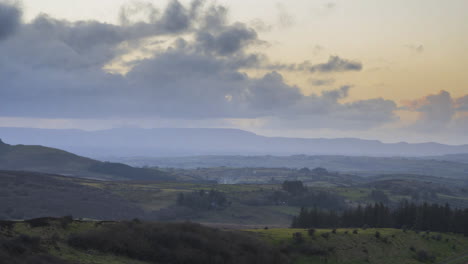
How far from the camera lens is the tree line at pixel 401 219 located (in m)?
118

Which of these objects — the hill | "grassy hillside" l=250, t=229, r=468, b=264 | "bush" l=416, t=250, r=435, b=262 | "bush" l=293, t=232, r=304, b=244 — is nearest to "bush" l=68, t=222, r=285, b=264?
"grassy hillside" l=250, t=229, r=468, b=264

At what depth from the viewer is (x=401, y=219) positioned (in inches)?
5089

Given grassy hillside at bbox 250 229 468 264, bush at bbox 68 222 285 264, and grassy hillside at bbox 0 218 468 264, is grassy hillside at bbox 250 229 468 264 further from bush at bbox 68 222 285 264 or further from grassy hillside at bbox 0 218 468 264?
bush at bbox 68 222 285 264

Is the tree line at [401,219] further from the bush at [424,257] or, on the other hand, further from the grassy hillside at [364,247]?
the bush at [424,257]

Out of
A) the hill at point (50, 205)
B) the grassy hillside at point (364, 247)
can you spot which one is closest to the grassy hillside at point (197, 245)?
the grassy hillside at point (364, 247)

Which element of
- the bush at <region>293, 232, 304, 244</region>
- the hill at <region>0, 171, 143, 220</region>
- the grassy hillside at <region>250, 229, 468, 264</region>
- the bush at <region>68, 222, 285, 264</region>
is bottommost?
the hill at <region>0, 171, 143, 220</region>

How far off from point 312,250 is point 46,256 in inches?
1903

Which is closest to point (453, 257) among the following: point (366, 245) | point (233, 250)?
point (366, 245)

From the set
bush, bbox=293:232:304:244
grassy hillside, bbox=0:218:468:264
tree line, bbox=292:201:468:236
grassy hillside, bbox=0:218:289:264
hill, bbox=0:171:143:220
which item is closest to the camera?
grassy hillside, bbox=0:218:289:264

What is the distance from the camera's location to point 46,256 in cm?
4619

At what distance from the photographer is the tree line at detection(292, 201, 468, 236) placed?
11800cm

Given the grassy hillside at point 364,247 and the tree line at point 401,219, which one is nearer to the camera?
the grassy hillside at point 364,247

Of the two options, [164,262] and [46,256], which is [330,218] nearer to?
[164,262]

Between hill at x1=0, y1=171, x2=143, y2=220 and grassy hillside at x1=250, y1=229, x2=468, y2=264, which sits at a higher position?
grassy hillside at x1=250, y1=229, x2=468, y2=264
